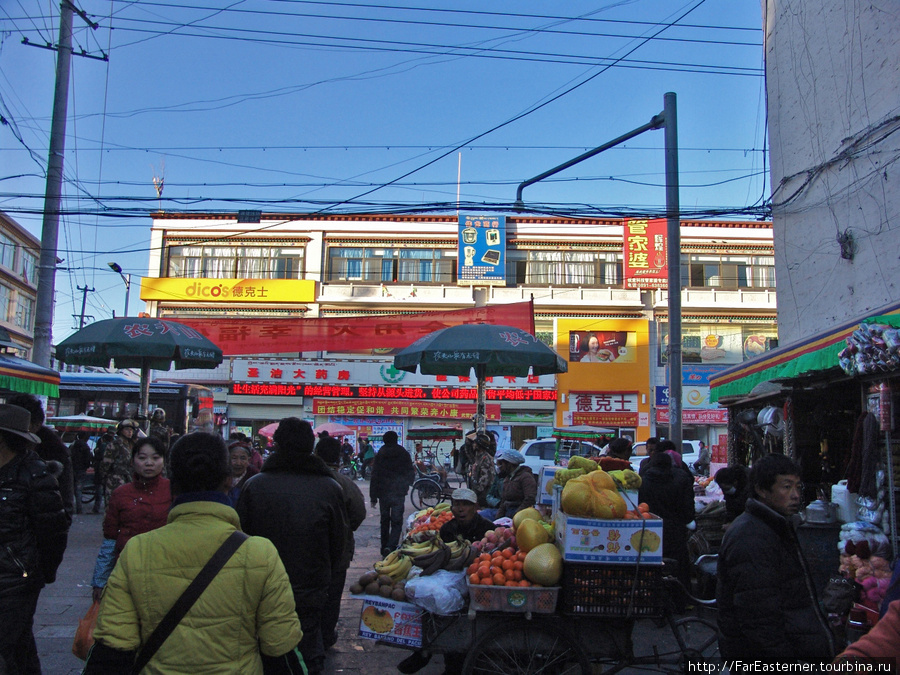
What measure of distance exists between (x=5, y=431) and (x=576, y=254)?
31345 millimetres

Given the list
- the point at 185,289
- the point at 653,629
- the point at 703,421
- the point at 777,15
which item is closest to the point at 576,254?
the point at 703,421

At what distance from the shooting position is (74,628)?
5703 mm

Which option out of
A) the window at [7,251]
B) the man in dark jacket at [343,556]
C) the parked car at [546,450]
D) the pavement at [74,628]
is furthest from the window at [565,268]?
the window at [7,251]

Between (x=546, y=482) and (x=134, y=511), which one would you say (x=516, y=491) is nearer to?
(x=546, y=482)

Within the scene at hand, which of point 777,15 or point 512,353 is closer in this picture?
point 512,353

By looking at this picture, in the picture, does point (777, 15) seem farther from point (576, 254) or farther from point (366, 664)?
point (576, 254)

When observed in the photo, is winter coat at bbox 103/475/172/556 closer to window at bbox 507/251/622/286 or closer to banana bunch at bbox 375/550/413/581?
banana bunch at bbox 375/550/413/581

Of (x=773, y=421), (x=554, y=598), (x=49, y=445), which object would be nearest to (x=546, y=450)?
(x=773, y=421)

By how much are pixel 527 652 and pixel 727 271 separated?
104ft

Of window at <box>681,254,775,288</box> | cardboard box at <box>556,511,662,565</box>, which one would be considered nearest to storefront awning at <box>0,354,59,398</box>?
cardboard box at <box>556,511,662,565</box>

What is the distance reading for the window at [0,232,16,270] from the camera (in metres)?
45.5

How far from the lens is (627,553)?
3967mm

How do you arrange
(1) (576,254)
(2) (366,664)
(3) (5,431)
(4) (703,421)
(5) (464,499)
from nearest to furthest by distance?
(3) (5,431), (2) (366,664), (5) (464,499), (4) (703,421), (1) (576,254)

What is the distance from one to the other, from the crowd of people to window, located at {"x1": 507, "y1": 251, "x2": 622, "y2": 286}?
27709 mm
